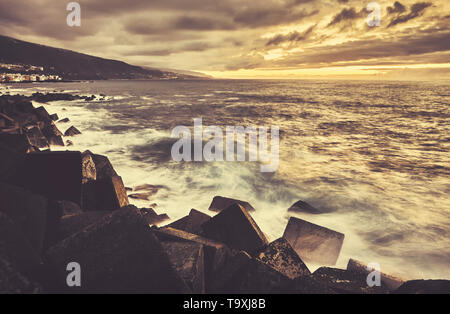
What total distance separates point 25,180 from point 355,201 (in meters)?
9.21

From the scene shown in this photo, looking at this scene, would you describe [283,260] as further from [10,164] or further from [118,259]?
[10,164]

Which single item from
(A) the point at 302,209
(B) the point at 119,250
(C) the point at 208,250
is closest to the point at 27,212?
(B) the point at 119,250

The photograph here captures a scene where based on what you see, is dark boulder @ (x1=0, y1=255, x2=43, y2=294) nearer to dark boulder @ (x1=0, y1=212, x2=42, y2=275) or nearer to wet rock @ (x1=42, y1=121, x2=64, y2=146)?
dark boulder @ (x1=0, y1=212, x2=42, y2=275)

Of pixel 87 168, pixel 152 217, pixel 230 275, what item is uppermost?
pixel 87 168

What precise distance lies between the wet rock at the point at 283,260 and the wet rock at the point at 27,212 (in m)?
2.83

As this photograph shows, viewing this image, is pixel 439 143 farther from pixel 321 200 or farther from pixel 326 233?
pixel 326 233

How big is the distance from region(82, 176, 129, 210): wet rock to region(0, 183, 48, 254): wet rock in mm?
1219

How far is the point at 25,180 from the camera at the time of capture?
13.0 feet

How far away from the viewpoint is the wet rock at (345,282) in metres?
2.82

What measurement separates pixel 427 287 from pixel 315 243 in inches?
83.2

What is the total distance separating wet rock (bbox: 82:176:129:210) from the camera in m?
4.44

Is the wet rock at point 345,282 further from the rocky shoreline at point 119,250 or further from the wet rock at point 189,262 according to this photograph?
the wet rock at point 189,262

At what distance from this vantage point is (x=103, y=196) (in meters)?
4.52

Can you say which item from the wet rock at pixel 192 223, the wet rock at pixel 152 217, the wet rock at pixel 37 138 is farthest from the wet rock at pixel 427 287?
the wet rock at pixel 37 138
